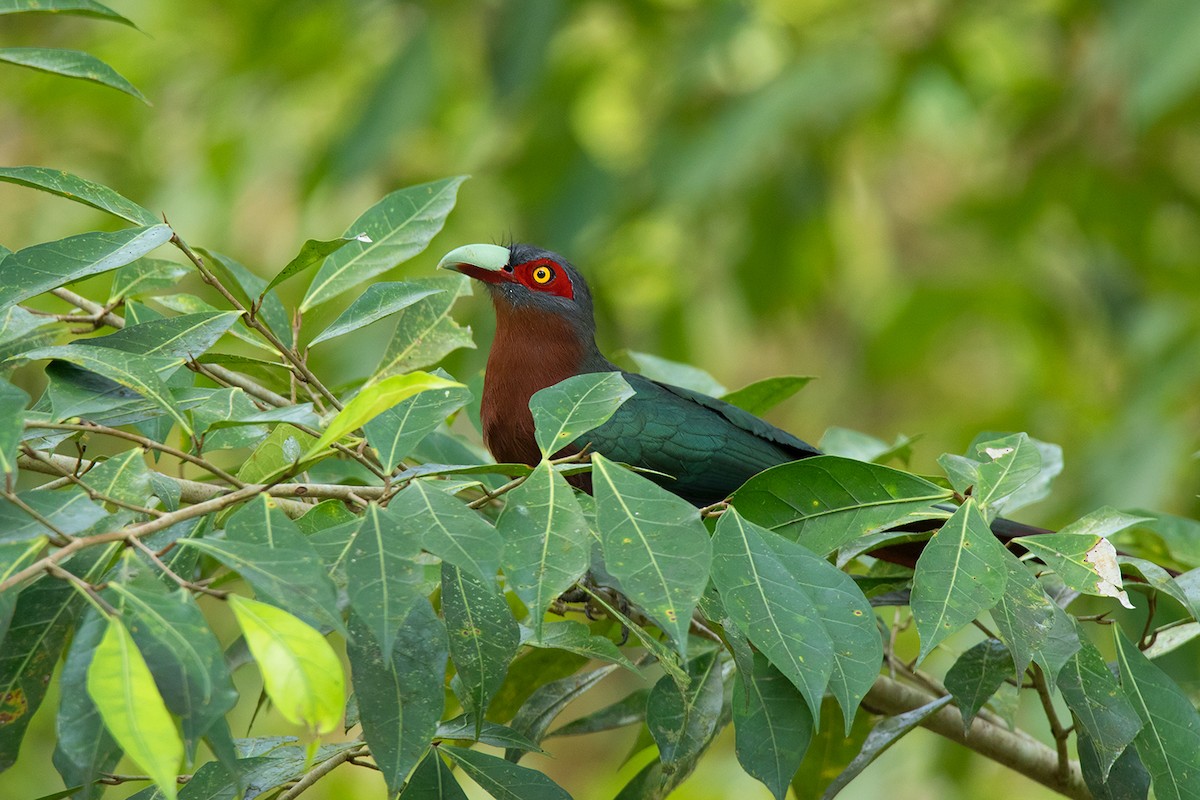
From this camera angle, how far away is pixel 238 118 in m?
6.55

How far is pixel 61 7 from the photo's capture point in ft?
7.13

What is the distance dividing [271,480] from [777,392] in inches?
65.9

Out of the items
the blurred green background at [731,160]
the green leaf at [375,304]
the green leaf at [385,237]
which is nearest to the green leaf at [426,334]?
the green leaf at [385,237]

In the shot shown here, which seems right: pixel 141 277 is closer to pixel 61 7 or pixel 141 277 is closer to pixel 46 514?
pixel 61 7

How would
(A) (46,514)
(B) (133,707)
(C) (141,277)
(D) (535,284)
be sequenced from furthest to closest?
(D) (535,284), (C) (141,277), (A) (46,514), (B) (133,707)

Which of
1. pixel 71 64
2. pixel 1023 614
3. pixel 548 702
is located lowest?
pixel 548 702

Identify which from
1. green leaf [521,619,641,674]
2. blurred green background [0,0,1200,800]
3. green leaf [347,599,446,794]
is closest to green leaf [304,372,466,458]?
green leaf [347,599,446,794]

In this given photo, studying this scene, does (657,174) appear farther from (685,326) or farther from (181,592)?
(181,592)

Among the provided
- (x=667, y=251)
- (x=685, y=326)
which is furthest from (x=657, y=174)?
(x=667, y=251)

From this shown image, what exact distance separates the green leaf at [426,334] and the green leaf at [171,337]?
572mm

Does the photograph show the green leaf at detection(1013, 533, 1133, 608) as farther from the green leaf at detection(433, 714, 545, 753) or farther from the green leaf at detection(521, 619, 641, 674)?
the green leaf at detection(433, 714, 545, 753)

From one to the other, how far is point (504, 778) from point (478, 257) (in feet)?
5.86

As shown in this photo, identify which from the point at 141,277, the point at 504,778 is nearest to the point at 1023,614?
the point at 504,778

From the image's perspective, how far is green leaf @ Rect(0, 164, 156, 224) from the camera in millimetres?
1767
